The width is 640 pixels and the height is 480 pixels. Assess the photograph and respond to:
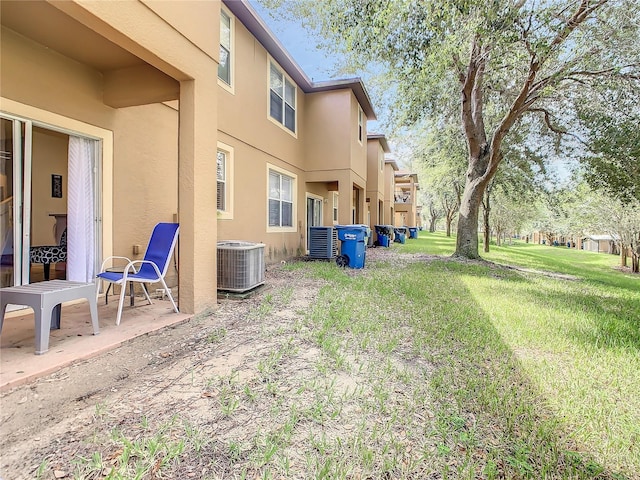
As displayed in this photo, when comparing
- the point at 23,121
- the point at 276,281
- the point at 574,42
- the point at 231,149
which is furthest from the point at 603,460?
the point at 574,42

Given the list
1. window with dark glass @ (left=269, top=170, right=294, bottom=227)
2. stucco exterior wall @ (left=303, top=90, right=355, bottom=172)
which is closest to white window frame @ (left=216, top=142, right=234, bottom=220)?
window with dark glass @ (left=269, top=170, right=294, bottom=227)

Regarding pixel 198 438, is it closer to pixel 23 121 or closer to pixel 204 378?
pixel 204 378

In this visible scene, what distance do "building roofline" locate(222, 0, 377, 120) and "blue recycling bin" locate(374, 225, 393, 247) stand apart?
574 centimetres

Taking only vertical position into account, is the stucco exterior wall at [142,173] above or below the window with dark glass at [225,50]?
below

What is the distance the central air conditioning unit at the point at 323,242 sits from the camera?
9914mm

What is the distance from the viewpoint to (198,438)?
193cm

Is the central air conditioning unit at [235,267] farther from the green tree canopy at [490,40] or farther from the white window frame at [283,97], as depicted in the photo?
the white window frame at [283,97]

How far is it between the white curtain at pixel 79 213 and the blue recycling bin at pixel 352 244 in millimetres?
5635

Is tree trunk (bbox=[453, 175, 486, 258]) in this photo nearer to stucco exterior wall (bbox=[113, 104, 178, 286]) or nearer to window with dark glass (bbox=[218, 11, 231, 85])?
window with dark glass (bbox=[218, 11, 231, 85])

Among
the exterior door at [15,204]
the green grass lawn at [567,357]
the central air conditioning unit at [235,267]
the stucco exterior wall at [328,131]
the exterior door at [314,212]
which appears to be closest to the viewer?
the green grass lawn at [567,357]

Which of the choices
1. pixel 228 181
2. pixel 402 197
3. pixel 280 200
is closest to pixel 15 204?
pixel 228 181

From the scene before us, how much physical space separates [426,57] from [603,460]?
6.25 metres

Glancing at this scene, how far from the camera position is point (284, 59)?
29.5ft

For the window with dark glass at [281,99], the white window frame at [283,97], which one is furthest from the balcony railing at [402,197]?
the window with dark glass at [281,99]
